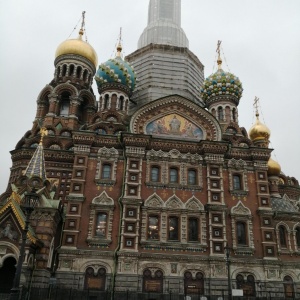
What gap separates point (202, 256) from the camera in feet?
66.5

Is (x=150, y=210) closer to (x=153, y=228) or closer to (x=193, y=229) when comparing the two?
(x=153, y=228)

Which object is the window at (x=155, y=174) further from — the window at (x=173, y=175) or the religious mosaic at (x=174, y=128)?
the religious mosaic at (x=174, y=128)

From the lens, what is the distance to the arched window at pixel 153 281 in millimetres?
19406

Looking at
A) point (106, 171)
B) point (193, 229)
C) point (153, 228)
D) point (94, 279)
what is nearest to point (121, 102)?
point (106, 171)

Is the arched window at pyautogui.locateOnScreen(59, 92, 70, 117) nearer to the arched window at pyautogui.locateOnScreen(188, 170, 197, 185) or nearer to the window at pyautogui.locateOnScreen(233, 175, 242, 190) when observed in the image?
the arched window at pyautogui.locateOnScreen(188, 170, 197, 185)

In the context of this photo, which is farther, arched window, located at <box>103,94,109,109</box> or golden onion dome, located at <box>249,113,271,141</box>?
golden onion dome, located at <box>249,113,271,141</box>

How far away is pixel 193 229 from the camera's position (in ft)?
69.5

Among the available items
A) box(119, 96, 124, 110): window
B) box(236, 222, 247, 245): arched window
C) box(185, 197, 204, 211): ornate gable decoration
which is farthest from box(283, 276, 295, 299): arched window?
box(119, 96, 124, 110): window

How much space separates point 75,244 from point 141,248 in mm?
3541

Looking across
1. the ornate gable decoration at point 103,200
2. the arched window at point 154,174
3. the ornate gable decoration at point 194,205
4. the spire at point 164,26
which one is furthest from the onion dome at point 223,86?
the ornate gable decoration at point 103,200

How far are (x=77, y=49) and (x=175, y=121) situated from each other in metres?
13.0

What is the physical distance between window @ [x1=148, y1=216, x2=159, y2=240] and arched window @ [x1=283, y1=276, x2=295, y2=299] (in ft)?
25.1

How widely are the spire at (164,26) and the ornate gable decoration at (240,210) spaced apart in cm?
1998

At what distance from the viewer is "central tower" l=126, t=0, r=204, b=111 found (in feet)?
105
